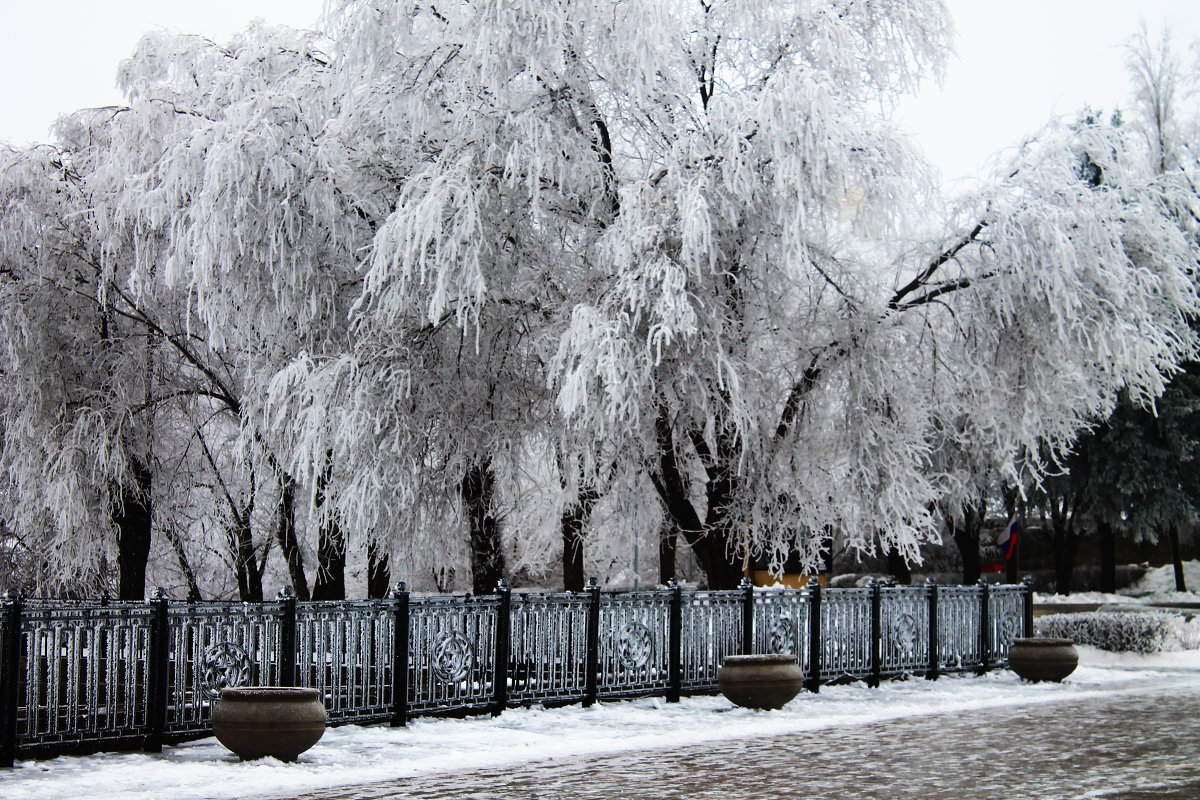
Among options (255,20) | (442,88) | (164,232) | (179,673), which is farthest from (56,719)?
(255,20)

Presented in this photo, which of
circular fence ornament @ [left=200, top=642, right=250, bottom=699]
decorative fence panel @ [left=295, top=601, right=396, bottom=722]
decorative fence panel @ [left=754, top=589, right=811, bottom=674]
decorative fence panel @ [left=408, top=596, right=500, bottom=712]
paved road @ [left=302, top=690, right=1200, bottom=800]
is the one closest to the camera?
paved road @ [left=302, top=690, right=1200, bottom=800]

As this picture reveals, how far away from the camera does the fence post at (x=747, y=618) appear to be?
1653 centimetres

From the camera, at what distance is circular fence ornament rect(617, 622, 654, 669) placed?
15414 millimetres

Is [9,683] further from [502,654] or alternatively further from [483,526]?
[483,526]

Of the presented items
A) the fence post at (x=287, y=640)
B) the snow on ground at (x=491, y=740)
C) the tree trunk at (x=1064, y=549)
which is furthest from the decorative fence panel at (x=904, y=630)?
the tree trunk at (x=1064, y=549)

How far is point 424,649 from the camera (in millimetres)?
13398

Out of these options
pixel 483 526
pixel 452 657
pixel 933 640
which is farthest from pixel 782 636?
pixel 483 526

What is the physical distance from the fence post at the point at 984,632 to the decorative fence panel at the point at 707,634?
5767 mm

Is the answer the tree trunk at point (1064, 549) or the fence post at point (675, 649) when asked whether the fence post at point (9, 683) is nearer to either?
the fence post at point (675, 649)

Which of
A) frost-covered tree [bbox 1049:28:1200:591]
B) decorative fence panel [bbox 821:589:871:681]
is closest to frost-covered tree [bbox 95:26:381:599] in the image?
decorative fence panel [bbox 821:589:871:681]

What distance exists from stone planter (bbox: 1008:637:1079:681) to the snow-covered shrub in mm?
4598

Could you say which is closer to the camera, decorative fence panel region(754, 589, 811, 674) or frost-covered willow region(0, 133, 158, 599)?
decorative fence panel region(754, 589, 811, 674)

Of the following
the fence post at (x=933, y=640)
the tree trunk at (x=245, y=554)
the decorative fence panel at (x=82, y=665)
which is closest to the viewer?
the decorative fence panel at (x=82, y=665)

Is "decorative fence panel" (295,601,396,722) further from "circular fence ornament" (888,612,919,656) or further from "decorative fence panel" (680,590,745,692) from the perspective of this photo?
"circular fence ornament" (888,612,919,656)
